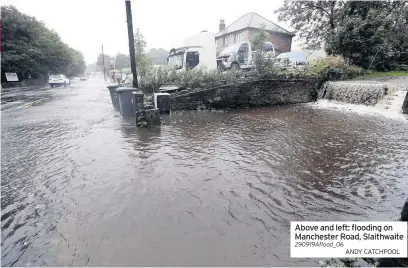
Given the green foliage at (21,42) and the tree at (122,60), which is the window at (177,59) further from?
the tree at (122,60)

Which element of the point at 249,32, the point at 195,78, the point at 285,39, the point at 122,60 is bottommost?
the point at 195,78

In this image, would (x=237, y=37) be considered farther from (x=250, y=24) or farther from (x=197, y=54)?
(x=197, y=54)

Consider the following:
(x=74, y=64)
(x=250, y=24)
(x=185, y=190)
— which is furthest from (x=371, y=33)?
(x=74, y=64)

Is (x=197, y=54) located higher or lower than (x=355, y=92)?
higher

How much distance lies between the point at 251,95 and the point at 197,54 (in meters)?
4.83

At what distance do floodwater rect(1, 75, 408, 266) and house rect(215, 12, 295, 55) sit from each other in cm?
2547

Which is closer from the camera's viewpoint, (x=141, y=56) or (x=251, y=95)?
(x=251, y=95)

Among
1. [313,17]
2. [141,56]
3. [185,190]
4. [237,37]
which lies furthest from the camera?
[237,37]

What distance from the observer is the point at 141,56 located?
13461 mm

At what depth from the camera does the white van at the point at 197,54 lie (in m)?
14.4

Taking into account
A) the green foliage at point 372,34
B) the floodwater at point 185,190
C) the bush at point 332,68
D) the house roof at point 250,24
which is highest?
the house roof at point 250,24

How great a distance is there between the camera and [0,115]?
1031 cm

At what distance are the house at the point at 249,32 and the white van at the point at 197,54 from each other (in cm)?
1582

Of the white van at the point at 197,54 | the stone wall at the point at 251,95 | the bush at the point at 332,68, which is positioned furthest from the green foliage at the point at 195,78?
the bush at the point at 332,68
